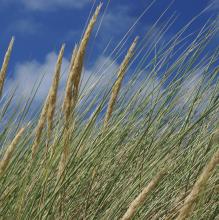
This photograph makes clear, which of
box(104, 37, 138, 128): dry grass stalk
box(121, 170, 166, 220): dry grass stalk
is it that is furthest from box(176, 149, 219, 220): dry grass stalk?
box(104, 37, 138, 128): dry grass stalk

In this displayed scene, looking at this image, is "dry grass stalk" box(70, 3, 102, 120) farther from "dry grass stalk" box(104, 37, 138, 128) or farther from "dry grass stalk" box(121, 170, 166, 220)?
"dry grass stalk" box(121, 170, 166, 220)

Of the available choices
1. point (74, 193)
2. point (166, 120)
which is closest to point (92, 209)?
point (74, 193)

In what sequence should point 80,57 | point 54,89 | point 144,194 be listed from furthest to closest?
point 54,89 < point 80,57 < point 144,194

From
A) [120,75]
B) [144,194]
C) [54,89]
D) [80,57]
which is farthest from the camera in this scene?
[120,75]

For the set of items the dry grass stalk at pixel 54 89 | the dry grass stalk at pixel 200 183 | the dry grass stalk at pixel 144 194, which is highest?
the dry grass stalk at pixel 54 89

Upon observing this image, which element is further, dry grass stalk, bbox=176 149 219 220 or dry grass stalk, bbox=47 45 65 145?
dry grass stalk, bbox=47 45 65 145

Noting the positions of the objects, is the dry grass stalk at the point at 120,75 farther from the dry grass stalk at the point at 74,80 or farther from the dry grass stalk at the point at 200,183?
the dry grass stalk at the point at 200,183

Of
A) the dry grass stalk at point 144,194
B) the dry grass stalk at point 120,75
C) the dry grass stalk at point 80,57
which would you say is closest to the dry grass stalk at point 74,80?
the dry grass stalk at point 80,57

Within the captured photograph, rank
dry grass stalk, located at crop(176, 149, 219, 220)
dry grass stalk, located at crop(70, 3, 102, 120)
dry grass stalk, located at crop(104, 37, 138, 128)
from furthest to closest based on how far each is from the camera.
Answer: dry grass stalk, located at crop(104, 37, 138, 128), dry grass stalk, located at crop(70, 3, 102, 120), dry grass stalk, located at crop(176, 149, 219, 220)

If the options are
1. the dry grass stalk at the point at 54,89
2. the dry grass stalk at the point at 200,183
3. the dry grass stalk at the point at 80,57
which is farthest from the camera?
the dry grass stalk at the point at 54,89

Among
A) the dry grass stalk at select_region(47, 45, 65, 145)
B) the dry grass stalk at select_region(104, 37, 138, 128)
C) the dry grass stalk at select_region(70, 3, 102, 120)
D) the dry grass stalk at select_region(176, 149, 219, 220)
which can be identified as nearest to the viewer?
the dry grass stalk at select_region(176, 149, 219, 220)

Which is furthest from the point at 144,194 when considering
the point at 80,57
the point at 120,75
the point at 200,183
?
the point at 120,75

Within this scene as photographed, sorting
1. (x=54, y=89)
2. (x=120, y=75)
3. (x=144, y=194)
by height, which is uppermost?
(x=120, y=75)

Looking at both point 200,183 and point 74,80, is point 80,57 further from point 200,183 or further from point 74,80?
point 200,183
